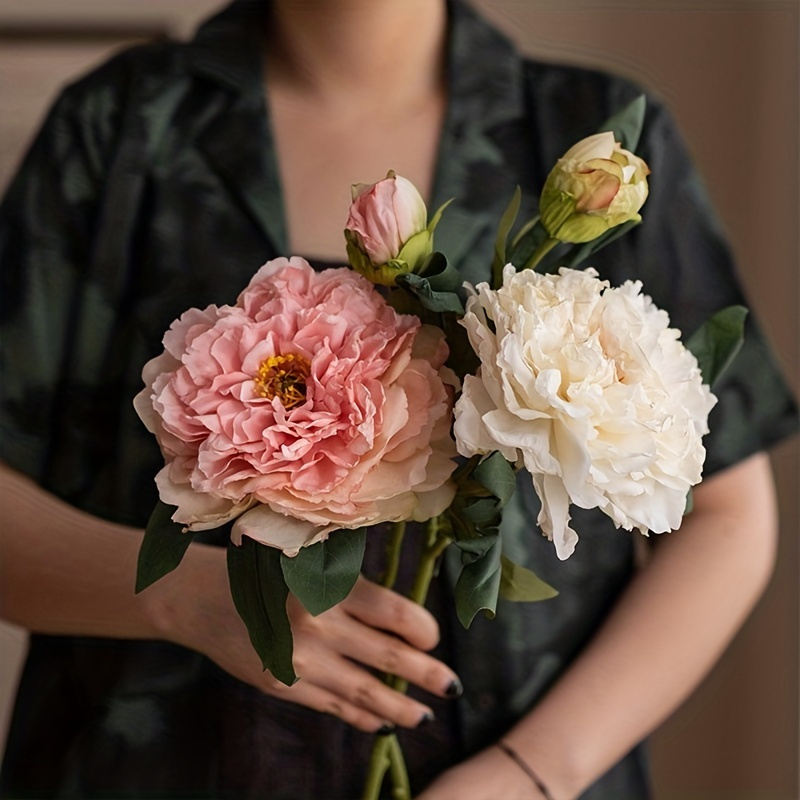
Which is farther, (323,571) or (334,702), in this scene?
(334,702)

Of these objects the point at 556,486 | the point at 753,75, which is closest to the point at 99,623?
the point at 556,486

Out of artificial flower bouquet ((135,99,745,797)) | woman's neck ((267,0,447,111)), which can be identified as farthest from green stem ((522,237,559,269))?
woman's neck ((267,0,447,111))

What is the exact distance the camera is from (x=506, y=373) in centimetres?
34

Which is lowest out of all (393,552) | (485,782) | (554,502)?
(485,782)

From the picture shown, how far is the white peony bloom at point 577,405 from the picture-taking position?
13.3 inches

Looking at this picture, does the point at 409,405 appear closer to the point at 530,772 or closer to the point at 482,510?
the point at 482,510

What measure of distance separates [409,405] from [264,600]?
108mm

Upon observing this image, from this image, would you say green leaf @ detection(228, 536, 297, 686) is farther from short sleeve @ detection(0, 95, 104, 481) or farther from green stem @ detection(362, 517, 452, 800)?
short sleeve @ detection(0, 95, 104, 481)

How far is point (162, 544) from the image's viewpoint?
1.33ft

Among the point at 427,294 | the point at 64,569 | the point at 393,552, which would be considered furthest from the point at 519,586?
the point at 64,569

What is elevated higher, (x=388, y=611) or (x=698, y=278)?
(x=698, y=278)

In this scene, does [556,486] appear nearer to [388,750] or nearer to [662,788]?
[388,750]

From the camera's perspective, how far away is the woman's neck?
566mm

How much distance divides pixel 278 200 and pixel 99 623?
28cm
